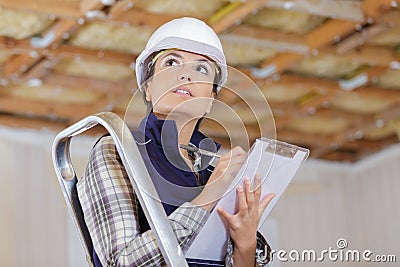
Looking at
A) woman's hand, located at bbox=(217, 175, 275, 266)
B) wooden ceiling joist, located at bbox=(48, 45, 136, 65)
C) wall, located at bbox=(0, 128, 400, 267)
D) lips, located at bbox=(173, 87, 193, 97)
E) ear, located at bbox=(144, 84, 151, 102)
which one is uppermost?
lips, located at bbox=(173, 87, 193, 97)

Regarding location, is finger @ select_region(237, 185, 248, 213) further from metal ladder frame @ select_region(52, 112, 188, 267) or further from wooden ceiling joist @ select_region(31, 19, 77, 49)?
wooden ceiling joist @ select_region(31, 19, 77, 49)

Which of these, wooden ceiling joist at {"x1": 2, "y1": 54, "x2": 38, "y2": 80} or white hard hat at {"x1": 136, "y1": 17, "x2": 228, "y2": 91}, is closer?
white hard hat at {"x1": 136, "y1": 17, "x2": 228, "y2": 91}

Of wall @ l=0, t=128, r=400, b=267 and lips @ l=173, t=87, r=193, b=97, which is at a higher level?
lips @ l=173, t=87, r=193, b=97

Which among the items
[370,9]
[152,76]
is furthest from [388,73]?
[152,76]

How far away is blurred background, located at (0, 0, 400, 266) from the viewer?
444 centimetres

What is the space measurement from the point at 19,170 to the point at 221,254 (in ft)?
18.4

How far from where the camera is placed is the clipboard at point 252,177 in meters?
1.10

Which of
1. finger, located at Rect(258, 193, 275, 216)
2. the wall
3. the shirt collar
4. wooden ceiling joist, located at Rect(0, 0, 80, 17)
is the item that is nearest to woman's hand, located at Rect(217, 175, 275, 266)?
finger, located at Rect(258, 193, 275, 216)

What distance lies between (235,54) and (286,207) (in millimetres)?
3097

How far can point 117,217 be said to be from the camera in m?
1.20

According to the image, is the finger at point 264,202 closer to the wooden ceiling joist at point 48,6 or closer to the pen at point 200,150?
the pen at point 200,150

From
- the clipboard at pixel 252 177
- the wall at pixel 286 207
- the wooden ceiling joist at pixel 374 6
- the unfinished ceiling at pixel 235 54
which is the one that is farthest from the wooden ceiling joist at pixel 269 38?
the clipboard at pixel 252 177

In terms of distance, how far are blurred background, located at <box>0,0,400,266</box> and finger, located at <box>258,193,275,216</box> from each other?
6.82 feet

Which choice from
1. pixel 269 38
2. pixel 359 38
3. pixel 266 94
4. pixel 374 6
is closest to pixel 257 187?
pixel 374 6
